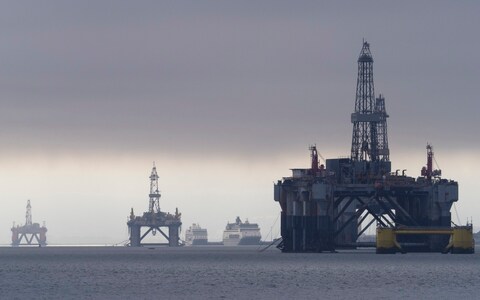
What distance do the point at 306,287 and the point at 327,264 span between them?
48.2 meters

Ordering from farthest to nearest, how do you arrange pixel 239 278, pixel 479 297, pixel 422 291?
pixel 239 278 → pixel 422 291 → pixel 479 297

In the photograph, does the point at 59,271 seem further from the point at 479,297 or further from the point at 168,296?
the point at 479,297

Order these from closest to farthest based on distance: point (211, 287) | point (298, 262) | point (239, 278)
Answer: point (211, 287) < point (239, 278) < point (298, 262)

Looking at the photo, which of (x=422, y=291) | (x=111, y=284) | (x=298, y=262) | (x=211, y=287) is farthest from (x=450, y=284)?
(x=298, y=262)

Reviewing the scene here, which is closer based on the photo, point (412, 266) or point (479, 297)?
point (479, 297)

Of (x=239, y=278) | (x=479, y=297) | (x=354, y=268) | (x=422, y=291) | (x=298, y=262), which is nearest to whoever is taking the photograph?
(x=479, y=297)

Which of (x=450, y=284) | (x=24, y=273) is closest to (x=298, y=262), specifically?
(x=24, y=273)

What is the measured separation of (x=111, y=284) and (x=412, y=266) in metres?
44.9

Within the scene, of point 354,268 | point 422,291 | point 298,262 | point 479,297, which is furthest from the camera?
point 298,262

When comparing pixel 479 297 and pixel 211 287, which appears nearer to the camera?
pixel 479 297

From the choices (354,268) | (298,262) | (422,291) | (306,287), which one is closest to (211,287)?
(306,287)

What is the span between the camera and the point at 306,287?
136625mm

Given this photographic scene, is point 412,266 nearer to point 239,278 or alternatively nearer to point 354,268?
point 354,268

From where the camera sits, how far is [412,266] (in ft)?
575
